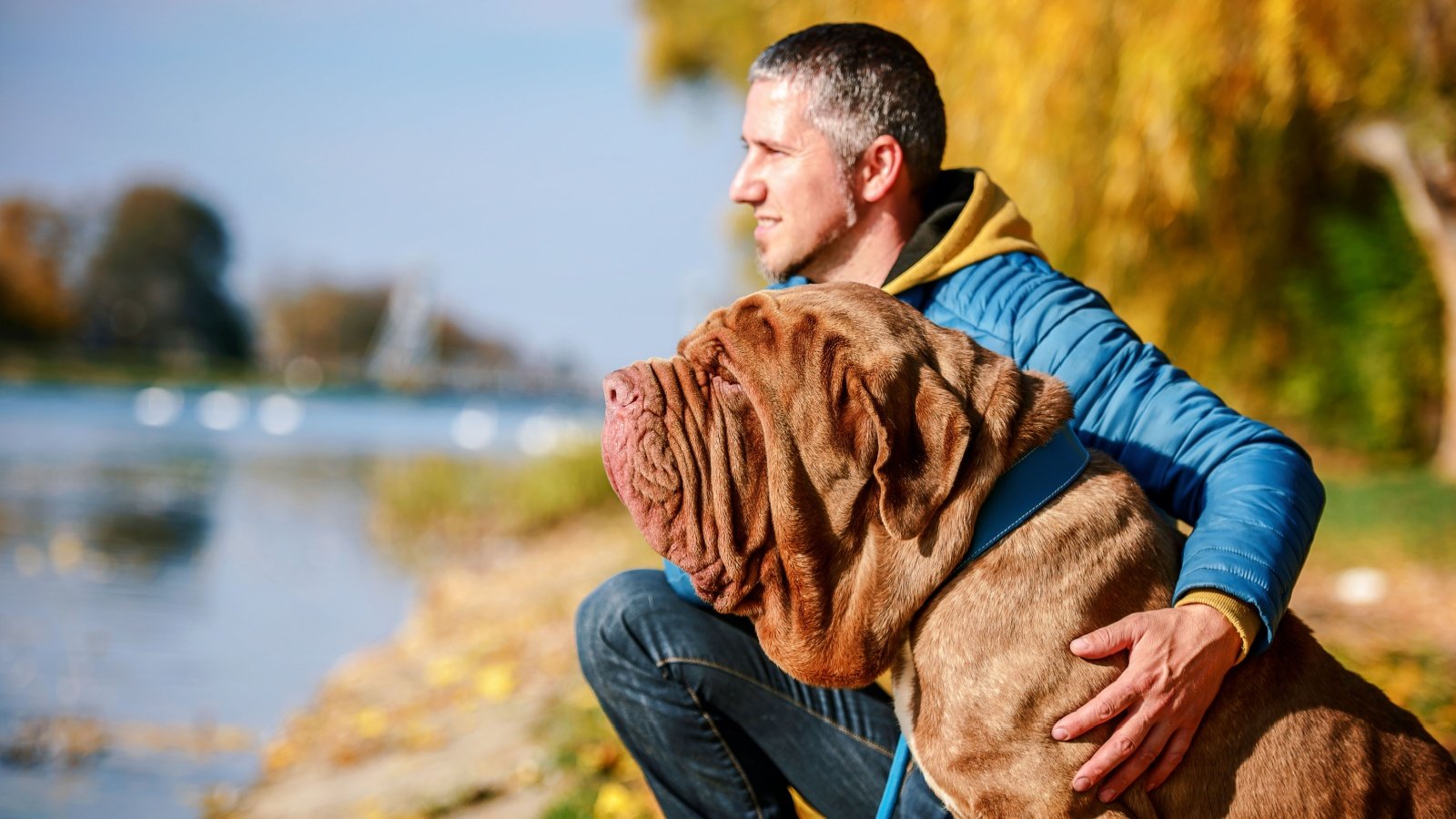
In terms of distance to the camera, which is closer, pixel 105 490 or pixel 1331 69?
pixel 1331 69

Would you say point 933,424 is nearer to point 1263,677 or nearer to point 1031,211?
point 1263,677

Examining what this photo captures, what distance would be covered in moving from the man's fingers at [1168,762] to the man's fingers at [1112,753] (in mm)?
81

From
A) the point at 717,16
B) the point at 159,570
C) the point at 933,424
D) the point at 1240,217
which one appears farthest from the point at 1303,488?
the point at 717,16

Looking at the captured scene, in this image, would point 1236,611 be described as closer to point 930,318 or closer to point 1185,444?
point 1185,444

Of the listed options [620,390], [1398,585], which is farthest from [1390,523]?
[620,390]

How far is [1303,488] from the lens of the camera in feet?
7.55

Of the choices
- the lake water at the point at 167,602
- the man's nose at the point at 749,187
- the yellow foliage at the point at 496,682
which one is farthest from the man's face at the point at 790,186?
the lake water at the point at 167,602

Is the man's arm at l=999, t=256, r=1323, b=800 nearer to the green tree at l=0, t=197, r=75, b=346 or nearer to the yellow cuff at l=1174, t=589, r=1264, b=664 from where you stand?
the yellow cuff at l=1174, t=589, r=1264, b=664

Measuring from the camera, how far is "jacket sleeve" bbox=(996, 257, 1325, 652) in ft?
6.96

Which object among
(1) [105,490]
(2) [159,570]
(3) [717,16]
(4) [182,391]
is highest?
(4) [182,391]

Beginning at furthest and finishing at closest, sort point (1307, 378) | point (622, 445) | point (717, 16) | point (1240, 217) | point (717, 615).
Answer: point (1307, 378) → point (717, 16) → point (1240, 217) → point (717, 615) → point (622, 445)

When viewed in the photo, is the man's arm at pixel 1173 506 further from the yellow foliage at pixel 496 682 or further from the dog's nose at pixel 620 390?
the yellow foliage at pixel 496 682

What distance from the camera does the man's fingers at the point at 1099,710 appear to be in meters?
2.00

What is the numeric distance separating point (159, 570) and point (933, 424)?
10979 millimetres
